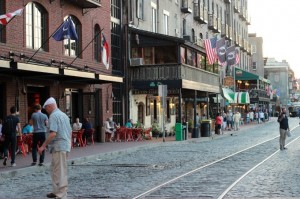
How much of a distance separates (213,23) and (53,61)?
3163cm

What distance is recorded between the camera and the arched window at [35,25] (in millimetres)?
24062

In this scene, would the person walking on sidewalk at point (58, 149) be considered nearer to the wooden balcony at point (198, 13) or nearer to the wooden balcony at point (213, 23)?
the wooden balcony at point (198, 13)

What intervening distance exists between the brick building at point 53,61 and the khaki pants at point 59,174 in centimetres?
913

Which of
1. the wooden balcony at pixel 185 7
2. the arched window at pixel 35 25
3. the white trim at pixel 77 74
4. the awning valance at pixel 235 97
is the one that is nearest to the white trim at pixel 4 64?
the white trim at pixel 77 74

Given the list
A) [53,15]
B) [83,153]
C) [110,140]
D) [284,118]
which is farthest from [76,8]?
[284,118]

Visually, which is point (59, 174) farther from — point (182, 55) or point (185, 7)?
point (185, 7)

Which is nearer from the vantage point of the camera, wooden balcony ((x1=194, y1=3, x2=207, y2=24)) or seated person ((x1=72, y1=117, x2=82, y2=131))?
seated person ((x1=72, y1=117, x2=82, y2=131))

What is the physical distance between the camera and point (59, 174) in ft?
33.4

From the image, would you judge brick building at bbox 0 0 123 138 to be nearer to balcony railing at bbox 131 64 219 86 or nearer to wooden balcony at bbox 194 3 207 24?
balcony railing at bbox 131 64 219 86

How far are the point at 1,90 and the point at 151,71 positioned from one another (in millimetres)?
14113

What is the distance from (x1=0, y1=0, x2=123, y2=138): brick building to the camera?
875 inches

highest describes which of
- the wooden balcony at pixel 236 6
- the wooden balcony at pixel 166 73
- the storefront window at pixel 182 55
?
the wooden balcony at pixel 236 6

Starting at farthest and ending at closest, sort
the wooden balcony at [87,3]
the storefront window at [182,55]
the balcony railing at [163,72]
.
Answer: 1. the storefront window at [182,55]
2. the balcony railing at [163,72]
3. the wooden balcony at [87,3]

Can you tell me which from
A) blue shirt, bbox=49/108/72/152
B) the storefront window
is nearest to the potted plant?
the storefront window
